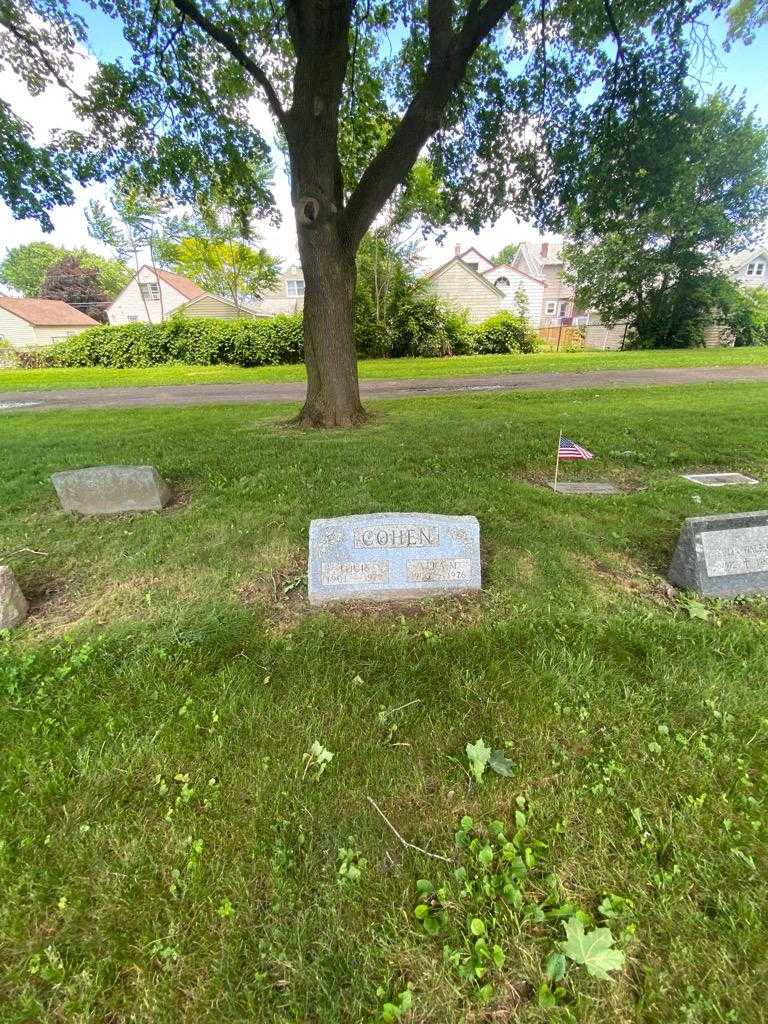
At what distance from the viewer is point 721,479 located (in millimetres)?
4828

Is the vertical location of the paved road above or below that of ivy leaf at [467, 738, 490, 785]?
above

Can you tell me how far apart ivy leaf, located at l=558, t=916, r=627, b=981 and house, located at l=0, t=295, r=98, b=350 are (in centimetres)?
4871

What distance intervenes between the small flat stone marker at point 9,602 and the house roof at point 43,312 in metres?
46.4

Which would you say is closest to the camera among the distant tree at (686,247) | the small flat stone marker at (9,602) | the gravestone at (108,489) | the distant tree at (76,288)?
the small flat stone marker at (9,602)

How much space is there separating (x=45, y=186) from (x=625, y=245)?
94.2 feet

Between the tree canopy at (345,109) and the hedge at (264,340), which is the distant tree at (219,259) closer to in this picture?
the hedge at (264,340)

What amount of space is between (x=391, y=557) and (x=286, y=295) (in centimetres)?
4429

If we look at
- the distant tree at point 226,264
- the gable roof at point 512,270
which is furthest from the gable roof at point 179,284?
the gable roof at point 512,270

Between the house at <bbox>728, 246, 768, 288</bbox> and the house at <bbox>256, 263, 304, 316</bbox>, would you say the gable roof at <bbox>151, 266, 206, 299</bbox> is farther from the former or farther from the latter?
the house at <bbox>728, 246, 768, 288</bbox>

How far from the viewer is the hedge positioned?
22.1 m

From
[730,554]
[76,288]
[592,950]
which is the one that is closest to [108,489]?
[592,950]

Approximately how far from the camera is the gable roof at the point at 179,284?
136 feet

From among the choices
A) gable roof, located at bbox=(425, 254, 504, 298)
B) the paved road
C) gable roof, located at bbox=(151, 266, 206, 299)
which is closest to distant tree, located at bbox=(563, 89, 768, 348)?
gable roof, located at bbox=(425, 254, 504, 298)

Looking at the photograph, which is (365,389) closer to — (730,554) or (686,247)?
(730,554)
